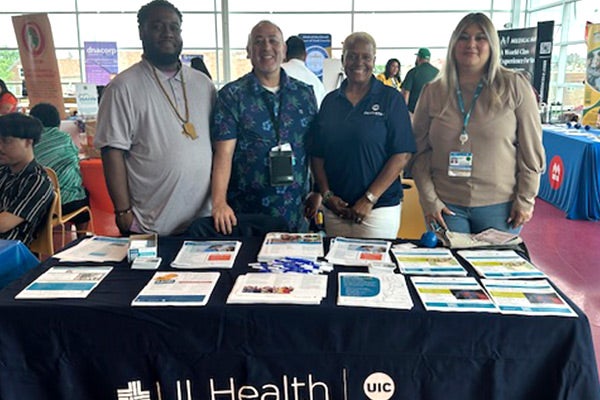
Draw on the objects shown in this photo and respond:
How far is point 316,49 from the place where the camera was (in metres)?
8.74

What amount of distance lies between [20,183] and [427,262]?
196cm

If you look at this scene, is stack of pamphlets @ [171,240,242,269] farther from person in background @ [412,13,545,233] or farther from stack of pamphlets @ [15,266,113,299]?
person in background @ [412,13,545,233]

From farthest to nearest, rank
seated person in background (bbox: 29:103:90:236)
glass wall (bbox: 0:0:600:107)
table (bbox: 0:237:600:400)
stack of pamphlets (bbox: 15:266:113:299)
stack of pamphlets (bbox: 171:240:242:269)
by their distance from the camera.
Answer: glass wall (bbox: 0:0:600:107) < seated person in background (bbox: 29:103:90:236) < stack of pamphlets (bbox: 171:240:242:269) < stack of pamphlets (bbox: 15:266:113:299) < table (bbox: 0:237:600:400)

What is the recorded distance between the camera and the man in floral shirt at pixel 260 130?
6.72 ft

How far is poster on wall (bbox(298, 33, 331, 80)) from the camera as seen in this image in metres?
8.54

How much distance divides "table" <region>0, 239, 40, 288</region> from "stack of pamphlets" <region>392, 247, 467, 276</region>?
4.38 ft

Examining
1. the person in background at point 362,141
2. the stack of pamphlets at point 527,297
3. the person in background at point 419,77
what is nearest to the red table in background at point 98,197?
the person in background at point 362,141

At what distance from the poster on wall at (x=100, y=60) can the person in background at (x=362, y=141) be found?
841cm

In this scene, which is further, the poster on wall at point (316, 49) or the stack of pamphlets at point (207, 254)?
the poster on wall at point (316, 49)

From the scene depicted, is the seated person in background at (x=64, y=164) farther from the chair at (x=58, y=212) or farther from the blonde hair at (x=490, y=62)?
the blonde hair at (x=490, y=62)

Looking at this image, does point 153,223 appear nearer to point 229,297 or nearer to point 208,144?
point 208,144

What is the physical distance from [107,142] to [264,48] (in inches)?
27.7

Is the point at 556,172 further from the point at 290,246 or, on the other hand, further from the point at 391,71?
the point at 290,246

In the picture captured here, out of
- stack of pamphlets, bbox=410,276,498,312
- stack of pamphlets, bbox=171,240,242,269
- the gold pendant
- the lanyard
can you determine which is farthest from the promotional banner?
stack of pamphlets, bbox=410,276,498,312
